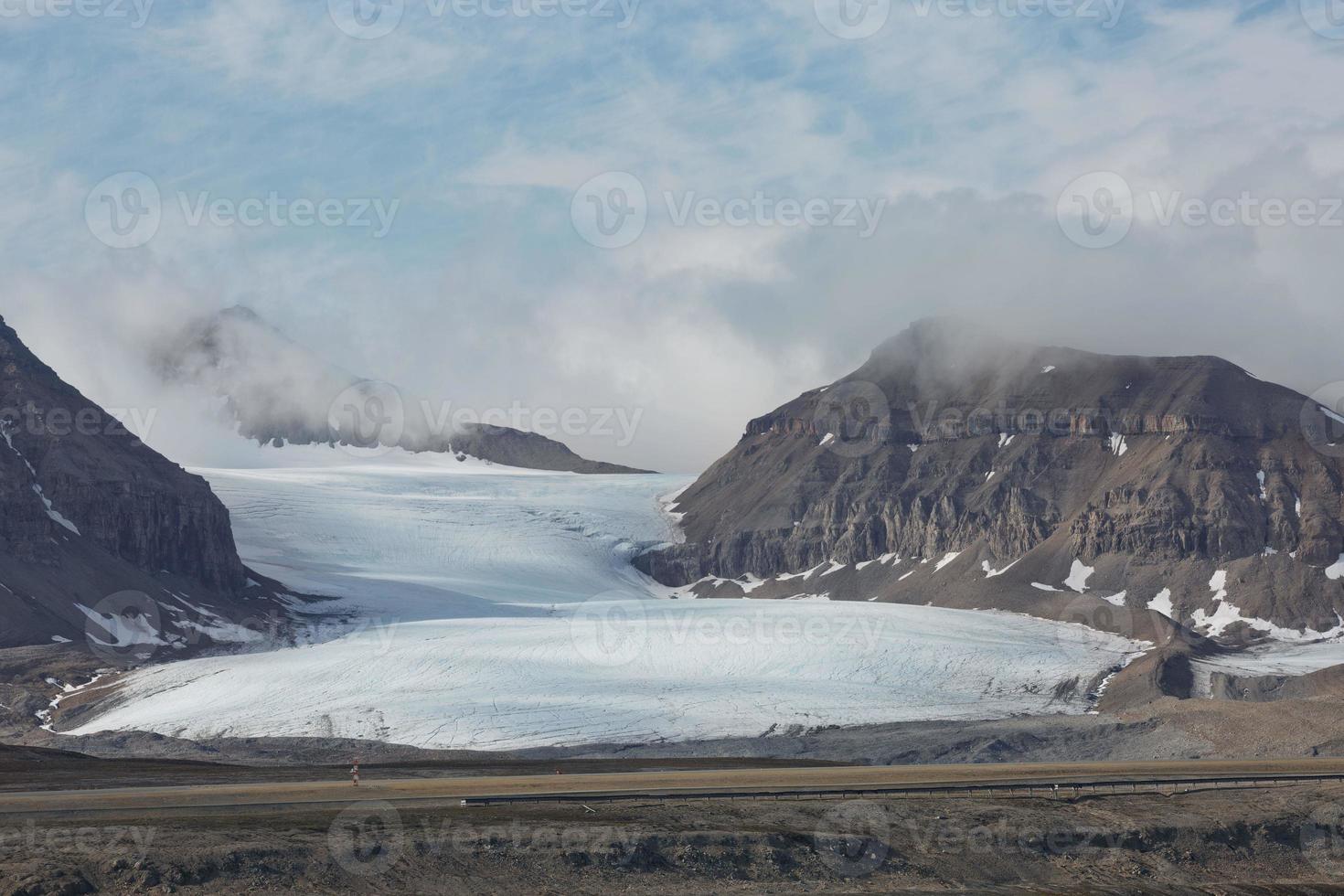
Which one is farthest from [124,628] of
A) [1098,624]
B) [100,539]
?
[1098,624]

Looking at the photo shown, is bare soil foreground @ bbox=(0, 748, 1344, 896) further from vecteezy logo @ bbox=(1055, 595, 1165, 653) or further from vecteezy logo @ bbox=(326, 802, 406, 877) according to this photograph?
vecteezy logo @ bbox=(1055, 595, 1165, 653)

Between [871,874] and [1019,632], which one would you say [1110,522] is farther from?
[871,874]

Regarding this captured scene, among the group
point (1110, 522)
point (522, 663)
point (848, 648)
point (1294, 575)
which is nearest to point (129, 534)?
point (522, 663)

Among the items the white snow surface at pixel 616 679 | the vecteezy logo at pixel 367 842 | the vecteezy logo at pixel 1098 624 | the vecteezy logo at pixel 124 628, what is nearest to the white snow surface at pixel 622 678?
the white snow surface at pixel 616 679

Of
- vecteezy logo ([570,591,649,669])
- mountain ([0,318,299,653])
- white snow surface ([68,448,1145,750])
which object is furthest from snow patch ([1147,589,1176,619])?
mountain ([0,318,299,653])

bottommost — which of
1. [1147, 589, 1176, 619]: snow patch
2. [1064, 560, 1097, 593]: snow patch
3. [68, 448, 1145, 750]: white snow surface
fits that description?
[68, 448, 1145, 750]: white snow surface

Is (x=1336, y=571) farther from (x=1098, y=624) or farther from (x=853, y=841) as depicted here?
(x=853, y=841)
